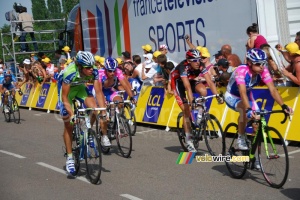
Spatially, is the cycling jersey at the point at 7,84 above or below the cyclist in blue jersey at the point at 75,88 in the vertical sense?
above

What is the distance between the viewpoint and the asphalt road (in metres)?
7.87

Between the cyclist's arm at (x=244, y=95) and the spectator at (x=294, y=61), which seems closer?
the cyclist's arm at (x=244, y=95)

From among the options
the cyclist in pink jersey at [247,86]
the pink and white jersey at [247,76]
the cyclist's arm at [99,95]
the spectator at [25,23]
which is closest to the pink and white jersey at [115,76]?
the cyclist's arm at [99,95]

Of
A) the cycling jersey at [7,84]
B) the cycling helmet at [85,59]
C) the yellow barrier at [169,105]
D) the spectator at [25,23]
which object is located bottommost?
the yellow barrier at [169,105]

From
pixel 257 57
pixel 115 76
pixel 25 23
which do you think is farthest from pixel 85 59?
pixel 25 23

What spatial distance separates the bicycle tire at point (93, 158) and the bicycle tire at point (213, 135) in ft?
6.98

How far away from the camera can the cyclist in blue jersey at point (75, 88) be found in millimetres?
8789

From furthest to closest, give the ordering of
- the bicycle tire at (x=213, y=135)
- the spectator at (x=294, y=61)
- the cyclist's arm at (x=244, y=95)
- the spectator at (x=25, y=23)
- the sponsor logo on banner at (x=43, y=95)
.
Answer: the spectator at (x=25, y=23) < the sponsor logo on banner at (x=43, y=95) < the spectator at (x=294, y=61) < the bicycle tire at (x=213, y=135) < the cyclist's arm at (x=244, y=95)

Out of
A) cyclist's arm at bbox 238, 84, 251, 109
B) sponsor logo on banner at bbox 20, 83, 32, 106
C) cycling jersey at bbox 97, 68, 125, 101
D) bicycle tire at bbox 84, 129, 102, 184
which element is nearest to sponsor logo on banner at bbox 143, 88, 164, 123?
cycling jersey at bbox 97, 68, 125, 101

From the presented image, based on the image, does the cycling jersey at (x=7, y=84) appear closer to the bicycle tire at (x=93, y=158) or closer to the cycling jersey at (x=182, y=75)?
the cycling jersey at (x=182, y=75)

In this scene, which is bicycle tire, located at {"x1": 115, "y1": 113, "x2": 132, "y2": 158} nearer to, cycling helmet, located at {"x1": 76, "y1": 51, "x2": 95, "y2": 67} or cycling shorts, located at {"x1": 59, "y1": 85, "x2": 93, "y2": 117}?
cycling shorts, located at {"x1": 59, "y1": 85, "x2": 93, "y2": 117}

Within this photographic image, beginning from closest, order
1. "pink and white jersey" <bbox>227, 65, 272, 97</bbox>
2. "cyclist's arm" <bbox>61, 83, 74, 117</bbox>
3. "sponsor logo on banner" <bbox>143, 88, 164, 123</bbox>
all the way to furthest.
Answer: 1. "pink and white jersey" <bbox>227, 65, 272, 97</bbox>
2. "cyclist's arm" <bbox>61, 83, 74, 117</bbox>
3. "sponsor logo on banner" <bbox>143, 88, 164, 123</bbox>

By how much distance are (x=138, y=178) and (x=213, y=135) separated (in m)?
1.63

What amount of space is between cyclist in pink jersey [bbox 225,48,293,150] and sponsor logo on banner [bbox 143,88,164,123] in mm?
5973
